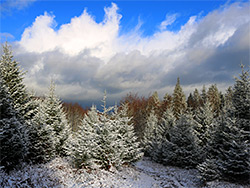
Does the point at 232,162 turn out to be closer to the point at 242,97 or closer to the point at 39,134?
the point at 242,97

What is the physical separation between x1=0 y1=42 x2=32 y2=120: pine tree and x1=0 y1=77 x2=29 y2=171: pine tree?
2.93 metres

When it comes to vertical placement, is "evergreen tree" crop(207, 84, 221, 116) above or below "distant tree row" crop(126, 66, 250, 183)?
above

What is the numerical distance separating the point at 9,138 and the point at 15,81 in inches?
243

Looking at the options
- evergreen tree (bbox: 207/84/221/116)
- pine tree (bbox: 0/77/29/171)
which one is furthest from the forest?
evergreen tree (bbox: 207/84/221/116)

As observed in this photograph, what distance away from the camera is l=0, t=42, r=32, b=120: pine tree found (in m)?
14.9

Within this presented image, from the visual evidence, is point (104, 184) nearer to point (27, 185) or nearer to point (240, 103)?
point (27, 185)

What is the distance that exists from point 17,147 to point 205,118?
22.7m

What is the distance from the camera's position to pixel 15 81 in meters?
15.5

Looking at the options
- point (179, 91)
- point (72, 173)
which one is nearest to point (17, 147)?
point (72, 173)

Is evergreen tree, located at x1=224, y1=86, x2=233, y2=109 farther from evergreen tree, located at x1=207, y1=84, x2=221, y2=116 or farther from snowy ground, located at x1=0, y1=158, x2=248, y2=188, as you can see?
snowy ground, located at x1=0, y1=158, x2=248, y2=188

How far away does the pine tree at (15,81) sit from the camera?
14914 millimetres

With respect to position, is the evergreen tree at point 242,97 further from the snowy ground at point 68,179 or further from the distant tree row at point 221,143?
the snowy ground at point 68,179

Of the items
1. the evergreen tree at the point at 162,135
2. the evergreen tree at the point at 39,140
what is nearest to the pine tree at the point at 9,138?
the evergreen tree at the point at 39,140

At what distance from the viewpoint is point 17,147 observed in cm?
1159
